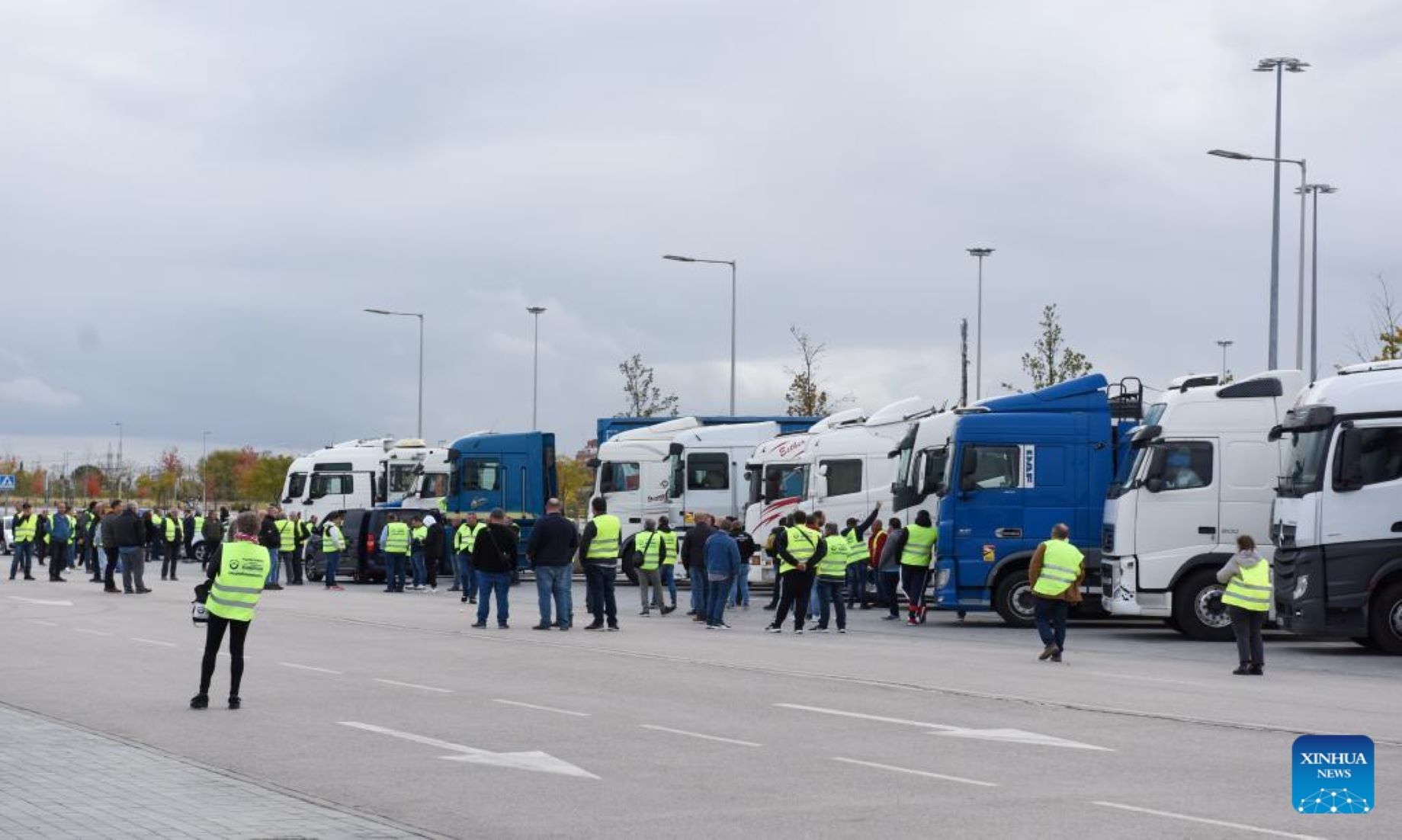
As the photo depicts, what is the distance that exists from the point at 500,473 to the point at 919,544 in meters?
20.4

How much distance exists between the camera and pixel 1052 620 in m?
21.8

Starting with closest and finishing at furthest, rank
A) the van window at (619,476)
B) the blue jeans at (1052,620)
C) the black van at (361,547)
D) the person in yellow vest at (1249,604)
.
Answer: the person in yellow vest at (1249,604), the blue jeans at (1052,620), the van window at (619,476), the black van at (361,547)

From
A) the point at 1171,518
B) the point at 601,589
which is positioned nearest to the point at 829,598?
the point at 601,589

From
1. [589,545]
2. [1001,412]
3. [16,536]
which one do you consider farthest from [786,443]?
[16,536]

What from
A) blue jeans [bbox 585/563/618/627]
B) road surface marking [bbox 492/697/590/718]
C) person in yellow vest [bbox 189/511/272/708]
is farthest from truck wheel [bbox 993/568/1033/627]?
person in yellow vest [bbox 189/511/272/708]

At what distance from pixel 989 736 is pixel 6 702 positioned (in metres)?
8.39

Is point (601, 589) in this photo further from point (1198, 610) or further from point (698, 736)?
point (698, 736)

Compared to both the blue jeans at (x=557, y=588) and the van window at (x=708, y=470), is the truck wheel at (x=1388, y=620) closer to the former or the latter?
the blue jeans at (x=557, y=588)

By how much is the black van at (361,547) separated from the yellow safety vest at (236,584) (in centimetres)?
2918

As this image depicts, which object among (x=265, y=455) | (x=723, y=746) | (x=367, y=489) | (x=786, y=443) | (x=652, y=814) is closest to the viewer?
(x=652, y=814)

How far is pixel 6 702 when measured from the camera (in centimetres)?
1588

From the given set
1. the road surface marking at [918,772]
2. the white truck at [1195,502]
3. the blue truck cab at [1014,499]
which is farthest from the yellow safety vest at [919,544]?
the road surface marking at [918,772]

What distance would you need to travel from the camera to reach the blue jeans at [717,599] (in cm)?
2755

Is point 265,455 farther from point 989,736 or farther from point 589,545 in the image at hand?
point 989,736
